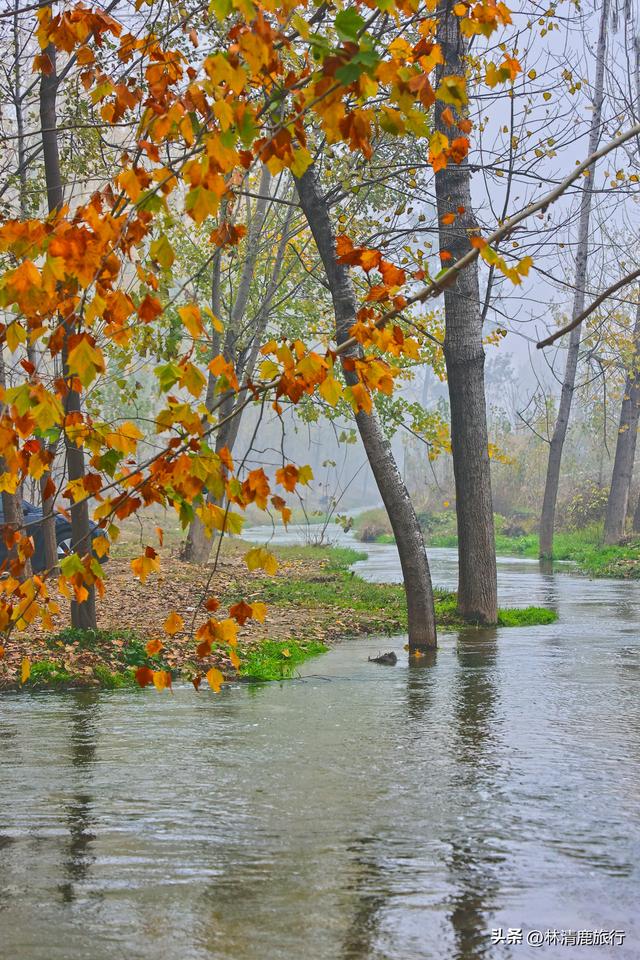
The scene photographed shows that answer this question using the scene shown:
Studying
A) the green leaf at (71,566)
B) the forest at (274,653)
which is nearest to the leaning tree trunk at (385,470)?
the forest at (274,653)

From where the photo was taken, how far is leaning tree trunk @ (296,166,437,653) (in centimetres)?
1005

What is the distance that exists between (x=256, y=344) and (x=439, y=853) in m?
17.4

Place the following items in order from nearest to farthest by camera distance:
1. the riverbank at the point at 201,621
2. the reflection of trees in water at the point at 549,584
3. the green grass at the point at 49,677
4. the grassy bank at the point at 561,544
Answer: the green grass at the point at 49,677 → the riverbank at the point at 201,621 → the reflection of trees in water at the point at 549,584 → the grassy bank at the point at 561,544

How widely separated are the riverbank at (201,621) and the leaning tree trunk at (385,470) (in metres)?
1.31

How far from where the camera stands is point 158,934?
3893 mm

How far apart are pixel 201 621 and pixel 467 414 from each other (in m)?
4.16

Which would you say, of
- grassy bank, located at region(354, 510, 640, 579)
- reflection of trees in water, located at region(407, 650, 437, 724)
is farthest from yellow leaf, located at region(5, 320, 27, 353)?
grassy bank, located at region(354, 510, 640, 579)

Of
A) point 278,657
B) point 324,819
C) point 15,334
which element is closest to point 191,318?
point 15,334

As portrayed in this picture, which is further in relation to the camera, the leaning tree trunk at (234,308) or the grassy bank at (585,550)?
the grassy bank at (585,550)

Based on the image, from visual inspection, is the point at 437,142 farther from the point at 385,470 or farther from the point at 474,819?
the point at 385,470

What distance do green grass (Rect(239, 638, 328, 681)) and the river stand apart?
0.42m

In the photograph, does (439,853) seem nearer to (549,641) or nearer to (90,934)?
(90,934)

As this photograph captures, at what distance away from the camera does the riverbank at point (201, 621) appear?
941cm

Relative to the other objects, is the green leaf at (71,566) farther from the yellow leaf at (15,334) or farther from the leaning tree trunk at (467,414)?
the leaning tree trunk at (467,414)
